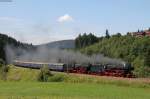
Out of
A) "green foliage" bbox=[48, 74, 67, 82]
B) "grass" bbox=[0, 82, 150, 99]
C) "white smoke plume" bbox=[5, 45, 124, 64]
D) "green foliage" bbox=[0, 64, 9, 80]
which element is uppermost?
"white smoke plume" bbox=[5, 45, 124, 64]

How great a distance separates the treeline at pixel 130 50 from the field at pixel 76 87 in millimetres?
14814

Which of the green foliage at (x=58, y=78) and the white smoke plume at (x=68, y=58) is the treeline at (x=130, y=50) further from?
the green foliage at (x=58, y=78)

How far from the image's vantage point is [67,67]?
74375 millimetres

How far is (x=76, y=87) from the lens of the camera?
144 ft

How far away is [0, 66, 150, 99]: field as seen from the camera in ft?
115

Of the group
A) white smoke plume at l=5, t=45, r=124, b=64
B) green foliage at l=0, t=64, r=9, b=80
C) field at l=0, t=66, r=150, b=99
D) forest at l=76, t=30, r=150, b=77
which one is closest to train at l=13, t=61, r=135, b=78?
forest at l=76, t=30, r=150, b=77

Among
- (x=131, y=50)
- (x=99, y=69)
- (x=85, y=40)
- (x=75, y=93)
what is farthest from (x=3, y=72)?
(x=85, y=40)

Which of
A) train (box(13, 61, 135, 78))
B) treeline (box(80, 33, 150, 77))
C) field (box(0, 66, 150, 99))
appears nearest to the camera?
field (box(0, 66, 150, 99))

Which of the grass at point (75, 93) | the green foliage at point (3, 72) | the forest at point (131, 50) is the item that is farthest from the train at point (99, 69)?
the grass at point (75, 93)

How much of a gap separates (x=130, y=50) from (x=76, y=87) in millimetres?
55552

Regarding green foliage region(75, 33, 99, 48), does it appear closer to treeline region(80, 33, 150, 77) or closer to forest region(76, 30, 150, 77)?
forest region(76, 30, 150, 77)

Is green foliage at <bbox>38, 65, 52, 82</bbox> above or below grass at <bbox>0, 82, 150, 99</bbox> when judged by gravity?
above

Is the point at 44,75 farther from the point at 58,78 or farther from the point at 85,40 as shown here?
the point at 85,40

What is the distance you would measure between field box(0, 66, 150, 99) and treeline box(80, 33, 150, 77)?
48.6 ft
